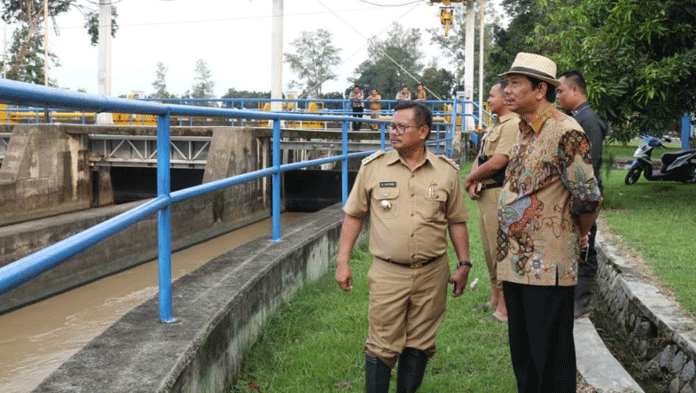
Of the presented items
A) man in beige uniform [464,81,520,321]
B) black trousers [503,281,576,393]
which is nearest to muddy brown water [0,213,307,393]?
man in beige uniform [464,81,520,321]

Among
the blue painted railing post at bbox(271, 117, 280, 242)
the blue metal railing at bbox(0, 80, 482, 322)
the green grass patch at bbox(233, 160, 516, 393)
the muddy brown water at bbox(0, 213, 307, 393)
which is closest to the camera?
the blue metal railing at bbox(0, 80, 482, 322)

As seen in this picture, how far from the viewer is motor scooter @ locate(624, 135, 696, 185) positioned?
1656 centimetres

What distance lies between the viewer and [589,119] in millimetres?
5195

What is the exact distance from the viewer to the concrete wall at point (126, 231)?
40.1 ft

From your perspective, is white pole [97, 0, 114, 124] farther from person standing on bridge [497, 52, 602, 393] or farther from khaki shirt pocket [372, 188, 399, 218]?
person standing on bridge [497, 52, 602, 393]

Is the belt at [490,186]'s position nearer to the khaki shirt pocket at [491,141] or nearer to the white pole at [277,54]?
the khaki shirt pocket at [491,141]

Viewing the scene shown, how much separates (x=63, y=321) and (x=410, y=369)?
26.2 ft

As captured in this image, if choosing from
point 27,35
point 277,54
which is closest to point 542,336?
point 277,54

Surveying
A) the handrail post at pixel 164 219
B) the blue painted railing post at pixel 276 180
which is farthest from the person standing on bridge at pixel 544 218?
the blue painted railing post at pixel 276 180

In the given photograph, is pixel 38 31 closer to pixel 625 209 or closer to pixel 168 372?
pixel 625 209

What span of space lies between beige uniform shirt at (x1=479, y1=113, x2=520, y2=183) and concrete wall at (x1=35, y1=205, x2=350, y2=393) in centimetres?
145

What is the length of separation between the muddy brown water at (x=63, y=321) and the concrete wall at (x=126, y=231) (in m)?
0.19

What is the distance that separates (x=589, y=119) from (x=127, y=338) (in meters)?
3.14

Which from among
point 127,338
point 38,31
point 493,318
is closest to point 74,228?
point 493,318
